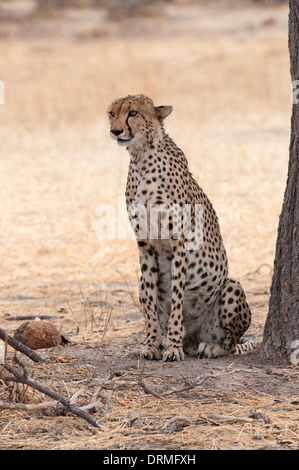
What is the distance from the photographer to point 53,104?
1267 centimetres

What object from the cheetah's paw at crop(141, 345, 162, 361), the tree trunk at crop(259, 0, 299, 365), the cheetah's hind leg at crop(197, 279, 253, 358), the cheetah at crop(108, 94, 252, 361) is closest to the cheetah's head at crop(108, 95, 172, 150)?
the cheetah at crop(108, 94, 252, 361)

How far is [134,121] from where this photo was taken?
13.5 feet

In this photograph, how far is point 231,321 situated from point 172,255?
45 cm

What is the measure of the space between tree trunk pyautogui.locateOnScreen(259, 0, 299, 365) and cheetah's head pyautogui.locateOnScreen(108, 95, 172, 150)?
2.50ft

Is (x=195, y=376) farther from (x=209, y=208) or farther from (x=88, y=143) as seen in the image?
(x=88, y=143)

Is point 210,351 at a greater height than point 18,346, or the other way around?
point 18,346

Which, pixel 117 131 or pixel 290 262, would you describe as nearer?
pixel 290 262

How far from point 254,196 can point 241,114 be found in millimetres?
4470

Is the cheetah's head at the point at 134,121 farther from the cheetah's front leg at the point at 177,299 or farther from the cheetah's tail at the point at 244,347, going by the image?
the cheetah's tail at the point at 244,347

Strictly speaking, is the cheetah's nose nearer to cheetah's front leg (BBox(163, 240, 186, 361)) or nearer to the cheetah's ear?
the cheetah's ear

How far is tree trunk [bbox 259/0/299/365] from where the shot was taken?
374 centimetres

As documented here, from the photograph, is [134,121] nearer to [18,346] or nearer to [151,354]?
[151,354]

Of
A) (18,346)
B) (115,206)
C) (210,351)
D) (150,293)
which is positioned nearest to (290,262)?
(210,351)
